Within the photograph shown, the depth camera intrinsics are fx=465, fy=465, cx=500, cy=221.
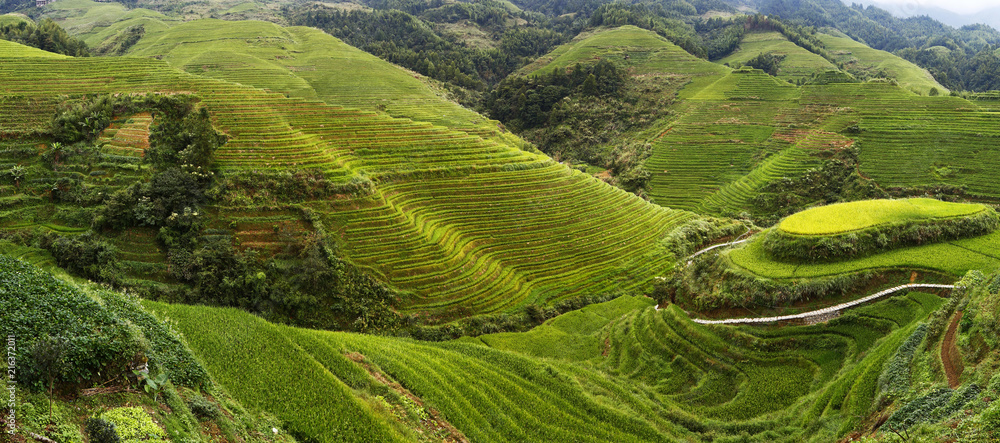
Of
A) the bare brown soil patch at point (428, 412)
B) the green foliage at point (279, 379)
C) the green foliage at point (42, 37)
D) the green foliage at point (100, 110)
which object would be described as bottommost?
the bare brown soil patch at point (428, 412)

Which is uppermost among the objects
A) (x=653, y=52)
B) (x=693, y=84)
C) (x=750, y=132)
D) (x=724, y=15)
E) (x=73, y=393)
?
(x=724, y=15)

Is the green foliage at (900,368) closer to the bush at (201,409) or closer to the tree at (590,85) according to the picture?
the bush at (201,409)

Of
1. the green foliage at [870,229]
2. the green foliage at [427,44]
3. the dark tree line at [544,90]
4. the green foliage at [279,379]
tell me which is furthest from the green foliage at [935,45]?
the green foliage at [279,379]

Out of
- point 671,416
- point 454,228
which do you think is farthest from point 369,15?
point 671,416

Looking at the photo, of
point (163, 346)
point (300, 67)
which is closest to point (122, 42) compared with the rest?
point (300, 67)

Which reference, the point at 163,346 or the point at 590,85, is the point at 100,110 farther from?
the point at 590,85

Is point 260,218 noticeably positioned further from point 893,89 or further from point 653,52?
point 653,52

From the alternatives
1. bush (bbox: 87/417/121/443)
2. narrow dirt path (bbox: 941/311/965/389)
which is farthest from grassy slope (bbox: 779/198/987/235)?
bush (bbox: 87/417/121/443)
